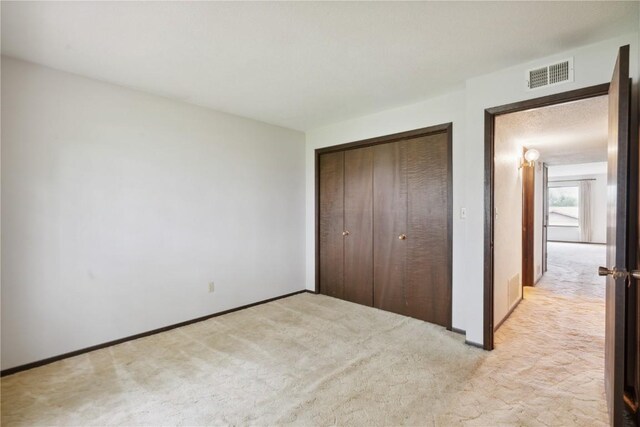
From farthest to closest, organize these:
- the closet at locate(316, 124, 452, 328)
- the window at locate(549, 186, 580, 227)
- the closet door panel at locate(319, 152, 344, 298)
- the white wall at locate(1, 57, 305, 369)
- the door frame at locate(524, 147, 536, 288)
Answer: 1. the window at locate(549, 186, 580, 227)
2. the door frame at locate(524, 147, 536, 288)
3. the closet door panel at locate(319, 152, 344, 298)
4. the closet at locate(316, 124, 452, 328)
5. the white wall at locate(1, 57, 305, 369)

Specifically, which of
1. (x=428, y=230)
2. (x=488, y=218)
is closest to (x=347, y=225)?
(x=428, y=230)

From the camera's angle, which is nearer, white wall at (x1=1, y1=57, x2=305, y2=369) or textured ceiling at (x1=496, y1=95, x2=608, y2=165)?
white wall at (x1=1, y1=57, x2=305, y2=369)

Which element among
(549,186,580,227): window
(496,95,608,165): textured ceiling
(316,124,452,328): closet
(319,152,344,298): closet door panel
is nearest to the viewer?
(496,95,608,165): textured ceiling

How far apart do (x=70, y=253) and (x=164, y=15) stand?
210 cm

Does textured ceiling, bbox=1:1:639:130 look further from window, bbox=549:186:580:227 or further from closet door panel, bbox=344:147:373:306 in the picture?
window, bbox=549:186:580:227

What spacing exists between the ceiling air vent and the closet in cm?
84

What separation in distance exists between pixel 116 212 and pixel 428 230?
319 centimetres

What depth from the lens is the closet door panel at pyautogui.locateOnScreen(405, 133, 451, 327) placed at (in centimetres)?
328

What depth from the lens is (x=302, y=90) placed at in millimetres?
3078

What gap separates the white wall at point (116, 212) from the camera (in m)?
2.41

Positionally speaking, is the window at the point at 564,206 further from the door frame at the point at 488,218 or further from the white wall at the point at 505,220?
the door frame at the point at 488,218

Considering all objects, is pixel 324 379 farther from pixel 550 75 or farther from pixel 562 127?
pixel 562 127

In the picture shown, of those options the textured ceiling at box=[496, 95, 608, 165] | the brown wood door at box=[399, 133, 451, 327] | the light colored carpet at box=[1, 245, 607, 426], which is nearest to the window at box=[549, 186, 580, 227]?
the textured ceiling at box=[496, 95, 608, 165]

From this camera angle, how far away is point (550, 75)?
2.39 meters
